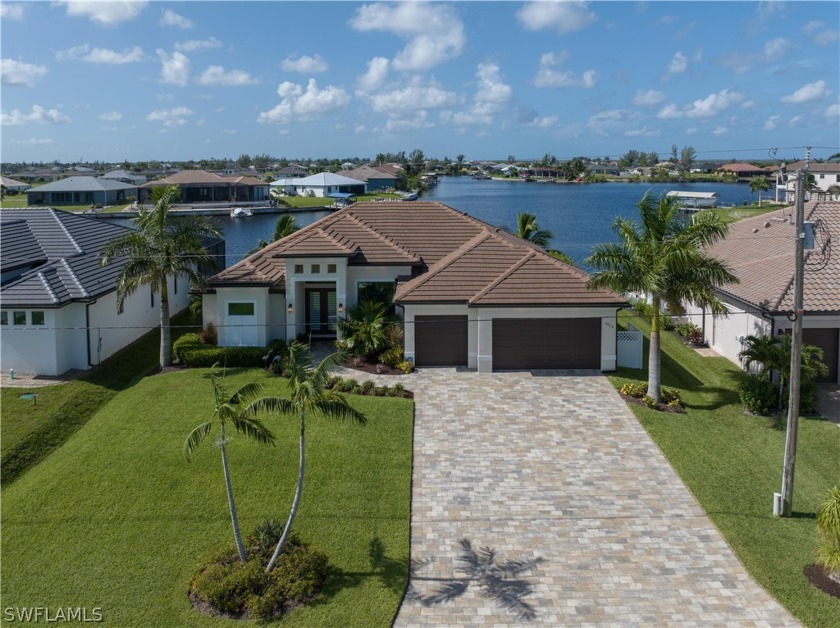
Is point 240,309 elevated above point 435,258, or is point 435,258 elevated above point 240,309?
point 435,258

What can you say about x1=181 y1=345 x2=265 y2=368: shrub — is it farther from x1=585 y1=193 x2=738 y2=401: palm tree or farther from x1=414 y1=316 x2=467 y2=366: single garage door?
x1=585 y1=193 x2=738 y2=401: palm tree

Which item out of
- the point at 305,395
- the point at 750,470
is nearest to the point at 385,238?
the point at 750,470

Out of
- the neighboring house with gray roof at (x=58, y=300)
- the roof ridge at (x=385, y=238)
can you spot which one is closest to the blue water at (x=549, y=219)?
the neighboring house with gray roof at (x=58, y=300)

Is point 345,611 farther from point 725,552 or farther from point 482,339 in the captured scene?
point 482,339

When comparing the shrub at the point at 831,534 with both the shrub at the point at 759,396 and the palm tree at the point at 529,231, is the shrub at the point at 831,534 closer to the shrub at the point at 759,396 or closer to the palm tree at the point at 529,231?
the shrub at the point at 759,396

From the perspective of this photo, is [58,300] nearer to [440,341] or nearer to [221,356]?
[221,356]

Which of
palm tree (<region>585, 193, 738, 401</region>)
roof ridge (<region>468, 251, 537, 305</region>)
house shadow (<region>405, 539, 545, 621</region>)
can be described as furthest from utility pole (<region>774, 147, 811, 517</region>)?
roof ridge (<region>468, 251, 537, 305</region>)
